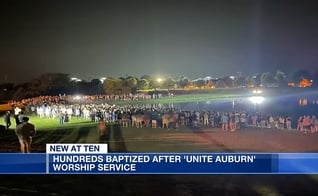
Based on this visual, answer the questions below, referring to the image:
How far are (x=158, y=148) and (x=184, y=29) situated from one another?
2.62 feet

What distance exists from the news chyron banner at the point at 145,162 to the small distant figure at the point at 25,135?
0.05 metres

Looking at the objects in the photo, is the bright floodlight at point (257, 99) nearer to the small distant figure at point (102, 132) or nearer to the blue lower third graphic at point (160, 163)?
the blue lower third graphic at point (160, 163)

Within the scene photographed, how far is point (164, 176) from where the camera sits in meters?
3.73

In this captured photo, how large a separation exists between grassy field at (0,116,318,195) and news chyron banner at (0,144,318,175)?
4cm

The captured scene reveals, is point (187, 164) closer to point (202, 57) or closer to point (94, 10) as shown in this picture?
point (202, 57)

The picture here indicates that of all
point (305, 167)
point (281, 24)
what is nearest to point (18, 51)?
point (281, 24)

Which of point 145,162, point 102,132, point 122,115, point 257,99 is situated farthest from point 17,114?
point 257,99

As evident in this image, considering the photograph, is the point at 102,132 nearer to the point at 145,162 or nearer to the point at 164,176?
the point at 145,162

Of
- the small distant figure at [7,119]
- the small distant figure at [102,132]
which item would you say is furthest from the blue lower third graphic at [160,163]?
the small distant figure at [7,119]

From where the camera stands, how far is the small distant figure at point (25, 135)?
373cm

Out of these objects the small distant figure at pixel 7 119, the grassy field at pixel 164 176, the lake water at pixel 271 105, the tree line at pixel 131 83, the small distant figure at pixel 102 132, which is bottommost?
the grassy field at pixel 164 176

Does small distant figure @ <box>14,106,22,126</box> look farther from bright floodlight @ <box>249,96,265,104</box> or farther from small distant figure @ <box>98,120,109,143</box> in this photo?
bright floodlight @ <box>249,96,265,104</box>

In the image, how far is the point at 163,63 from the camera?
3818 millimetres

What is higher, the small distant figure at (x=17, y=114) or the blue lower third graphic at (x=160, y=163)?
the small distant figure at (x=17, y=114)
